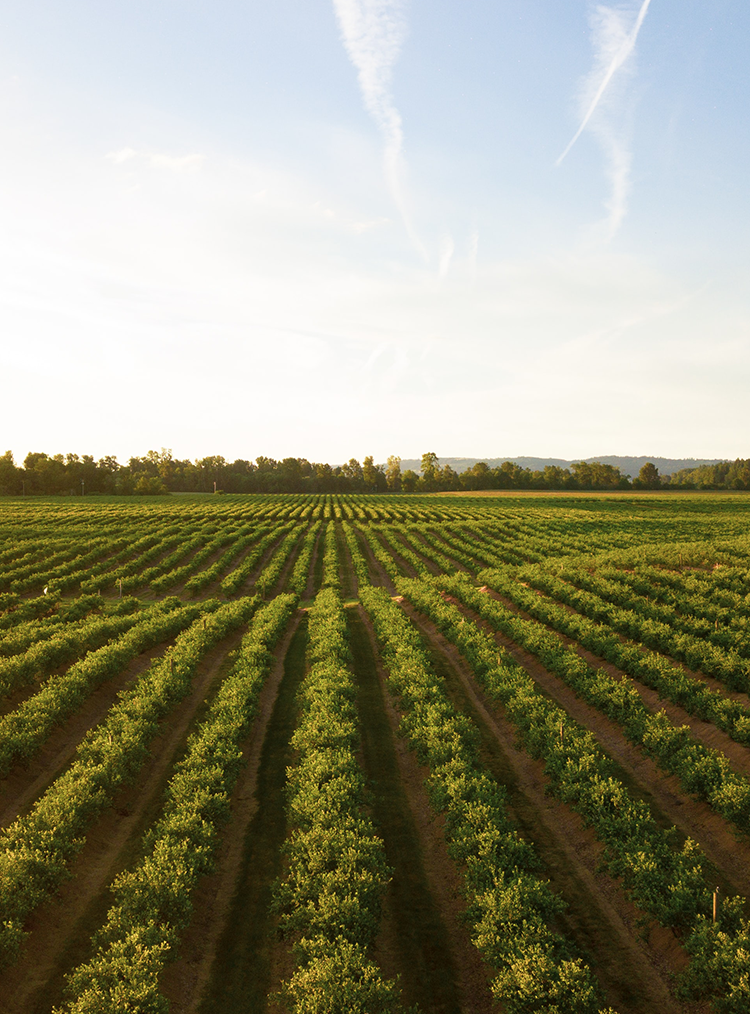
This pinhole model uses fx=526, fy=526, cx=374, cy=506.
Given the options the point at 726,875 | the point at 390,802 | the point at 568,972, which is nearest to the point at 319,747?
the point at 390,802

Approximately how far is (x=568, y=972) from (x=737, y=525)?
78000 mm

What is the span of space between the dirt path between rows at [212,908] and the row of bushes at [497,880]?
5.48 m

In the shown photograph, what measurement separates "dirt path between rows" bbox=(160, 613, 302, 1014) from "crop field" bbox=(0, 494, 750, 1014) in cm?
7

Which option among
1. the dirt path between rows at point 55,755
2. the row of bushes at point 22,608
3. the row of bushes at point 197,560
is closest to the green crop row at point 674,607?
the dirt path between rows at point 55,755

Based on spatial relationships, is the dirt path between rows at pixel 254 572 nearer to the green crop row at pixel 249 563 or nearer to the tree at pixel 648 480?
the green crop row at pixel 249 563

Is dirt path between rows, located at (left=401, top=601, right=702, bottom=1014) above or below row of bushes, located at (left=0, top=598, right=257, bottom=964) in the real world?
below

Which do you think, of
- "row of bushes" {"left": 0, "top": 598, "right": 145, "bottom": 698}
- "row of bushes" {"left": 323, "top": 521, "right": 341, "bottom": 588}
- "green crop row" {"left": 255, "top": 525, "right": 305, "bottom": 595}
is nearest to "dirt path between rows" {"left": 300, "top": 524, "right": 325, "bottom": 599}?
"row of bushes" {"left": 323, "top": 521, "right": 341, "bottom": 588}

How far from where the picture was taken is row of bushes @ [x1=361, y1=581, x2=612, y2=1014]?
9156 mm

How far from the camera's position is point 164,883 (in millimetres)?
11398

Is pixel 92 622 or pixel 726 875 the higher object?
pixel 92 622

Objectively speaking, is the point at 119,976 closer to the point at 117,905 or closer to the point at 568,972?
the point at 117,905

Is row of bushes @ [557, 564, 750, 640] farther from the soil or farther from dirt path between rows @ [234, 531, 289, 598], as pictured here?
dirt path between rows @ [234, 531, 289, 598]

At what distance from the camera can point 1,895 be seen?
1102 cm

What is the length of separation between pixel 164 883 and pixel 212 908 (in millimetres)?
1753
